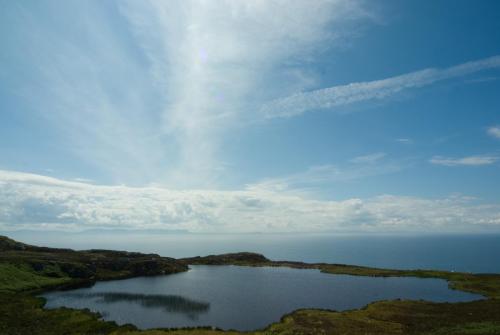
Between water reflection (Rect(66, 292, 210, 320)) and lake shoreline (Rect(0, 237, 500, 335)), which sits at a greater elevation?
lake shoreline (Rect(0, 237, 500, 335))

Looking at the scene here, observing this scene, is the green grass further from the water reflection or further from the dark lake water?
the water reflection

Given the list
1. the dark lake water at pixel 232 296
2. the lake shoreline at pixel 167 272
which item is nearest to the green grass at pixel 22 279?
the lake shoreline at pixel 167 272

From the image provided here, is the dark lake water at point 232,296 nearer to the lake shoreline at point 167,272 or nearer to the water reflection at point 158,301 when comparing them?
the water reflection at point 158,301

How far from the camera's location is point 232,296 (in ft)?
318

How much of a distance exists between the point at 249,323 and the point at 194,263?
443ft

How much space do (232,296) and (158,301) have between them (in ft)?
70.9

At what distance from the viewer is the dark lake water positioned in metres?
74.5

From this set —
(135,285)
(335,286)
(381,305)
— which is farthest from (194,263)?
(381,305)

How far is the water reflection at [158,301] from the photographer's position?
81.7 metres

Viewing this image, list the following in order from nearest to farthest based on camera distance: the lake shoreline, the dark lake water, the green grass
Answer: the lake shoreline → the dark lake water → the green grass

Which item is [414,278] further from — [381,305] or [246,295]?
[246,295]

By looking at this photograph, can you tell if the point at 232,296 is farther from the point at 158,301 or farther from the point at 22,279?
the point at 22,279

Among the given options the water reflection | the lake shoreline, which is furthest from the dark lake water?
the lake shoreline

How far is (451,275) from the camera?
5335 inches
